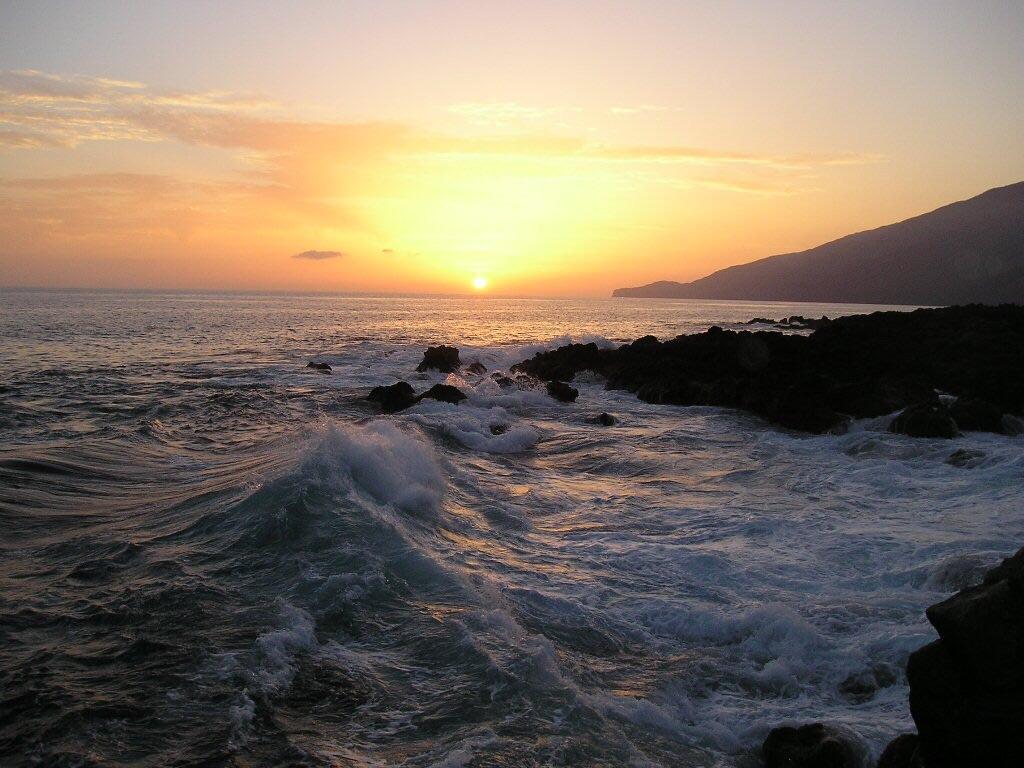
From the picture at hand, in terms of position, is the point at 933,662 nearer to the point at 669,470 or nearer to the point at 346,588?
the point at 346,588

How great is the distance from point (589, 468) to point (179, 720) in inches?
388

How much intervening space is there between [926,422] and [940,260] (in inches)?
6579

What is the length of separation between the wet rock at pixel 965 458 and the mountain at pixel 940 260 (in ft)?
420

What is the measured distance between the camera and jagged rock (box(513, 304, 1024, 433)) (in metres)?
17.6

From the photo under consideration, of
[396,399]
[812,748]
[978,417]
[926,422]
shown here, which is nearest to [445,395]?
[396,399]

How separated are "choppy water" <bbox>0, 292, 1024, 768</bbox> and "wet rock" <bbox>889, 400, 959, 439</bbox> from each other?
447mm

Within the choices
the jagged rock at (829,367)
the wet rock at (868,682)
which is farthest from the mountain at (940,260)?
the wet rock at (868,682)

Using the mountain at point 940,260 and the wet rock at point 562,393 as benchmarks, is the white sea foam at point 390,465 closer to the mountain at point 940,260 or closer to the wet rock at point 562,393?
the wet rock at point 562,393

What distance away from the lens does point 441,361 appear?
3075 centimetres

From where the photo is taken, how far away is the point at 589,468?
13703 millimetres

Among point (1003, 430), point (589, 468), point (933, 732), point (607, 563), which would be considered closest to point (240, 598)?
point (607, 563)

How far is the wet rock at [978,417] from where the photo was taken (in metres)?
15.2

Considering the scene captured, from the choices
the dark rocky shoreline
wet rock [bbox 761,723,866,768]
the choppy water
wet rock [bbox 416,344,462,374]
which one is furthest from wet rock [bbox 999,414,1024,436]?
wet rock [bbox 416,344,462,374]

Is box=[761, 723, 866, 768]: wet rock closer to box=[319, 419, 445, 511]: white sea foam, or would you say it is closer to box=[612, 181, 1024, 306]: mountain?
box=[319, 419, 445, 511]: white sea foam
